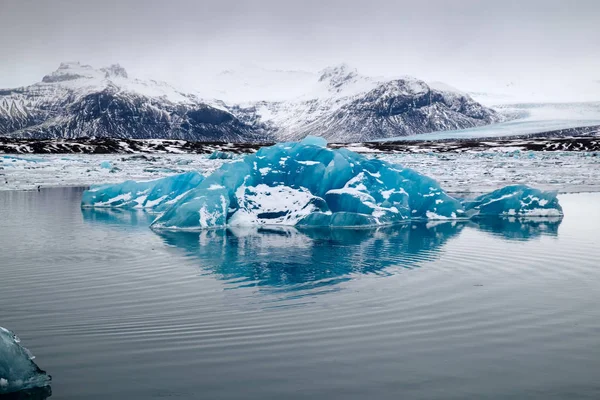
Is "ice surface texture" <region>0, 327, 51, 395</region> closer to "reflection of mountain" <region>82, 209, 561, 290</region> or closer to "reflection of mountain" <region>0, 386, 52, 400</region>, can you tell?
"reflection of mountain" <region>0, 386, 52, 400</region>

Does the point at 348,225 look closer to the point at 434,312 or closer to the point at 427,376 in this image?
the point at 434,312

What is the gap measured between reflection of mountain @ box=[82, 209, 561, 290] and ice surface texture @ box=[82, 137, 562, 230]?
85 cm

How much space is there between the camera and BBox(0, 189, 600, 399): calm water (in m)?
5.39

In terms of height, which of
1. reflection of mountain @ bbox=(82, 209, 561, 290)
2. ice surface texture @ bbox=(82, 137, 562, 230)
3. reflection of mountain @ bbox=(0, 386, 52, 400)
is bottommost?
reflection of mountain @ bbox=(0, 386, 52, 400)

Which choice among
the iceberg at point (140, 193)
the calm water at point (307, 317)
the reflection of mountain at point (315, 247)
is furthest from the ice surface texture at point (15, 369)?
the iceberg at point (140, 193)

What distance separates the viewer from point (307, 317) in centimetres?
742

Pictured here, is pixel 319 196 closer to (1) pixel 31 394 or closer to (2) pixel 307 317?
(2) pixel 307 317

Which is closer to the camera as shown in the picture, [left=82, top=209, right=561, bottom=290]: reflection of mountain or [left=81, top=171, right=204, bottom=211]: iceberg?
[left=82, top=209, right=561, bottom=290]: reflection of mountain

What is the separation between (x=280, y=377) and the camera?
5.48 meters

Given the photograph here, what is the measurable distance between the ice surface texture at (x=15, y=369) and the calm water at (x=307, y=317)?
177 millimetres

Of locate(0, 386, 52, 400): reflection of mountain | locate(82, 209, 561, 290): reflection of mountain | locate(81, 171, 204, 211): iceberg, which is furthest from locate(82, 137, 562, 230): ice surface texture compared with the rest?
locate(0, 386, 52, 400): reflection of mountain

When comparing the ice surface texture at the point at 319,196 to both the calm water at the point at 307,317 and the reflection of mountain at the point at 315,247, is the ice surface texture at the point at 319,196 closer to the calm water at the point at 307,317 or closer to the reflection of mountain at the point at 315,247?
the reflection of mountain at the point at 315,247

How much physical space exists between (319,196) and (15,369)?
13.9 m

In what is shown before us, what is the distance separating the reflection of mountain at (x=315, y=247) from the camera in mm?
10406
